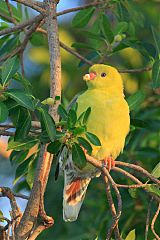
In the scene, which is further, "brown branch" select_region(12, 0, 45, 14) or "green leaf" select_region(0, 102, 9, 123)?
"brown branch" select_region(12, 0, 45, 14)

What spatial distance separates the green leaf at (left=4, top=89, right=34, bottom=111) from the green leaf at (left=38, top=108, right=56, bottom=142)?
2.6 inches

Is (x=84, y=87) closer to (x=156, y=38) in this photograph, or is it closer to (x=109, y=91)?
(x=109, y=91)

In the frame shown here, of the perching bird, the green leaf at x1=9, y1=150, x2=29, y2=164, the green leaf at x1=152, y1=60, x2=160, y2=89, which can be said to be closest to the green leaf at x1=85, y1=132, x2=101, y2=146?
the perching bird

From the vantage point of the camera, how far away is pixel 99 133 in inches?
153

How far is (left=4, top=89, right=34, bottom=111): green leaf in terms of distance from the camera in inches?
118

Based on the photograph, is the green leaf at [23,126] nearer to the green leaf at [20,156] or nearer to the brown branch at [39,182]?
the brown branch at [39,182]

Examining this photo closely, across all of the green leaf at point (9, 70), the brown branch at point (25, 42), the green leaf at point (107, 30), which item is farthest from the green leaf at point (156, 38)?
the green leaf at point (9, 70)

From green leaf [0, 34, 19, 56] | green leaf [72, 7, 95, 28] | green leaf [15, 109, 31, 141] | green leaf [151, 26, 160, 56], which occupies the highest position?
green leaf [72, 7, 95, 28]

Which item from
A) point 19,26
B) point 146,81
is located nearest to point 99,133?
point 19,26

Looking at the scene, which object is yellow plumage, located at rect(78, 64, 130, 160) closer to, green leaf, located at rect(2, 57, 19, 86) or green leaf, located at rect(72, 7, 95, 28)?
green leaf, located at rect(72, 7, 95, 28)

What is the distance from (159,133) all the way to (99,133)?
5.37 feet

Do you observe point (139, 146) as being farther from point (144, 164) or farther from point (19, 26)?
point (19, 26)

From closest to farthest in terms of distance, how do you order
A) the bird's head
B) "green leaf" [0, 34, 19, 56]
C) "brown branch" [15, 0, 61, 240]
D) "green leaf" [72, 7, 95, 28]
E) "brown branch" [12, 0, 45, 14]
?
"brown branch" [15, 0, 61, 240] → "brown branch" [12, 0, 45, 14] → the bird's head → "green leaf" [0, 34, 19, 56] → "green leaf" [72, 7, 95, 28]

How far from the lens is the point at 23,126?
3131mm
